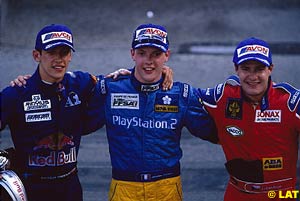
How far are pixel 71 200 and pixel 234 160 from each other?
1326mm

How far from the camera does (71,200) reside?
486cm

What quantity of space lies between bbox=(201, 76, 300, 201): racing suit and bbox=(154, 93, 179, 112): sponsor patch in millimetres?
391

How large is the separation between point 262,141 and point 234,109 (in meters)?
0.33

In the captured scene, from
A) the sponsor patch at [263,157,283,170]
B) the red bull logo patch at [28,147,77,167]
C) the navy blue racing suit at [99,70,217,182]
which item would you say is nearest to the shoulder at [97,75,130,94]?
the navy blue racing suit at [99,70,217,182]

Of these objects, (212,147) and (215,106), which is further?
(212,147)

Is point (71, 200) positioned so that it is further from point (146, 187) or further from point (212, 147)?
point (212, 147)

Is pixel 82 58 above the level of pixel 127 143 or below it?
above

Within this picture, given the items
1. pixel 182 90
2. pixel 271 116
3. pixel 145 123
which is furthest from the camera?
pixel 182 90

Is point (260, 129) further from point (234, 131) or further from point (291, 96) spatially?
point (291, 96)

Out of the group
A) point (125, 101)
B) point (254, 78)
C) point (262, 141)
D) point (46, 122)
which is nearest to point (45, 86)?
point (46, 122)

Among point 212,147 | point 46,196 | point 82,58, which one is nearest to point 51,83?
point 46,196

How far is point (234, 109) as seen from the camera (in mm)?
4742

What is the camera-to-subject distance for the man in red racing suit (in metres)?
4.63

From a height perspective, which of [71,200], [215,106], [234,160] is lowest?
[71,200]
